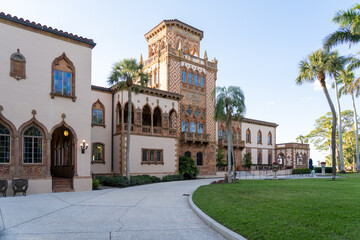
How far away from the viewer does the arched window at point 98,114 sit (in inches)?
1045

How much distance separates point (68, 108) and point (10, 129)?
343 cm

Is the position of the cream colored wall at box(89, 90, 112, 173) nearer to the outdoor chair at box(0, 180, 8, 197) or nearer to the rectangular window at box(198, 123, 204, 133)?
the outdoor chair at box(0, 180, 8, 197)

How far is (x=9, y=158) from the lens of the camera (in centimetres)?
1594

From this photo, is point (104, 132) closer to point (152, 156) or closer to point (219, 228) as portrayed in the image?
point (152, 156)

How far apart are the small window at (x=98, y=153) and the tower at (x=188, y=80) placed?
29.0 feet

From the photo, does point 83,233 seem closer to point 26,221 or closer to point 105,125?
point 26,221

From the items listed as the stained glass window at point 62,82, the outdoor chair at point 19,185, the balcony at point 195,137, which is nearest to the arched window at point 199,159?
the balcony at point 195,137

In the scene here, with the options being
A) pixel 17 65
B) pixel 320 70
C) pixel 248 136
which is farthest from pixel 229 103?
pixel 248 136

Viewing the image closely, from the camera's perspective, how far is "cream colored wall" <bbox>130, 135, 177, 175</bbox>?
2683 cm

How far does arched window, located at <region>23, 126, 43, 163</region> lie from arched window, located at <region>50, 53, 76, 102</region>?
2578 millimetres

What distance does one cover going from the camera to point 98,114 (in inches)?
1057

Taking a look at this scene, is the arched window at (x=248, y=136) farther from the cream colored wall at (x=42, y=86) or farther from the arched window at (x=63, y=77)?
the arched window at (x=63, y=77)

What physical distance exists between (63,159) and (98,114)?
6274 millimetres

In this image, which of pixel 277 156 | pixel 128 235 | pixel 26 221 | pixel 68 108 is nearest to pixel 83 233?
pixel 128 235
